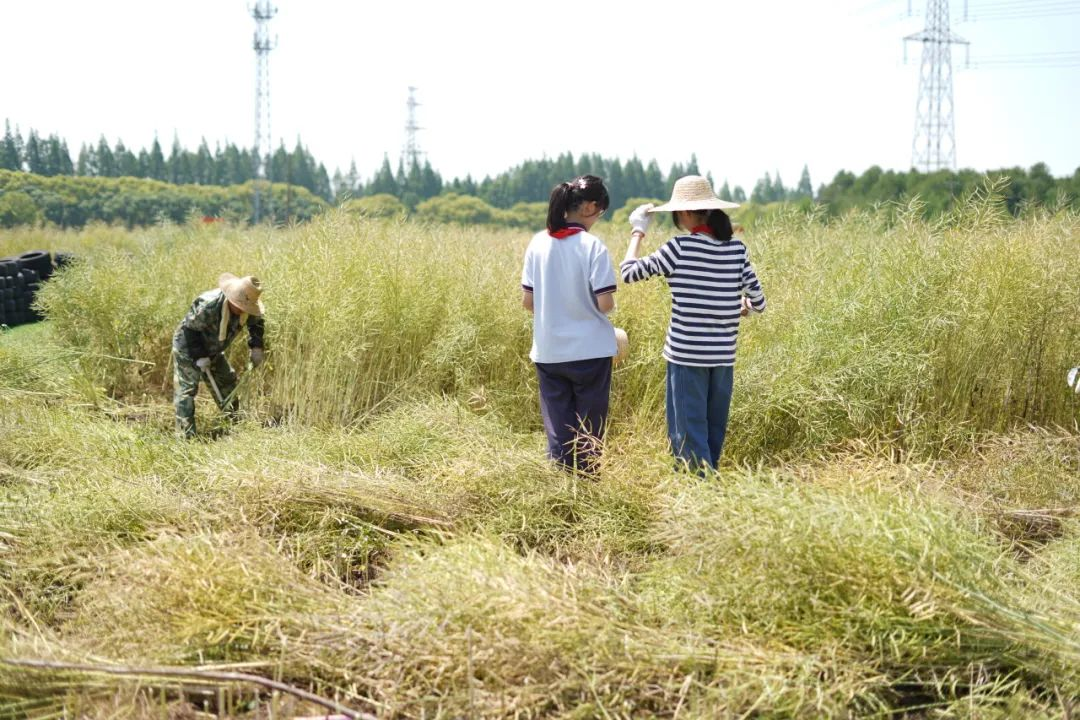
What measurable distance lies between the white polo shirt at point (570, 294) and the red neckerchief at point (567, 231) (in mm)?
14

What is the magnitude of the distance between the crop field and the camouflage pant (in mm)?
216

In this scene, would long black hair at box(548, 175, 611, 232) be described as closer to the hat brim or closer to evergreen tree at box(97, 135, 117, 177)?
the hat brim

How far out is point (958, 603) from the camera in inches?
101

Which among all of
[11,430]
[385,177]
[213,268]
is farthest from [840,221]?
[385,177]

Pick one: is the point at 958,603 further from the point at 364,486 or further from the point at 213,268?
the point at 213,268

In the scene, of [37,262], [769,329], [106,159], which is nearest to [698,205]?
[769,329]

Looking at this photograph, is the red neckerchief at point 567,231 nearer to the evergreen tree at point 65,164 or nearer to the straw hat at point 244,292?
the straw hat at point 244,292

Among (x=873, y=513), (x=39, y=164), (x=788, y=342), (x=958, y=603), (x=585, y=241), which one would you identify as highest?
(x=39, y=164)

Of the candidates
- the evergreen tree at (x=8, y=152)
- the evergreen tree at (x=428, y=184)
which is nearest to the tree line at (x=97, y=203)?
the evergreen tree at (x=8, y=152)

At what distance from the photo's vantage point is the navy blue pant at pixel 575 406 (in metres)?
4.09

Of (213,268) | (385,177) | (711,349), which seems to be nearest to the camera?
(711,349)

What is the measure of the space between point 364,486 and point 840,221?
176 inches

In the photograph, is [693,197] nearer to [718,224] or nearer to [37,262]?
[718,224]

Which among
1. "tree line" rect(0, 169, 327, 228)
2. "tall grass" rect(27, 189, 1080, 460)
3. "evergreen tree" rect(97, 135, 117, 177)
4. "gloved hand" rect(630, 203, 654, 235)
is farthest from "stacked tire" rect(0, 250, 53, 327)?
"evergreen tree" rect(97, 135, 117, 177)
